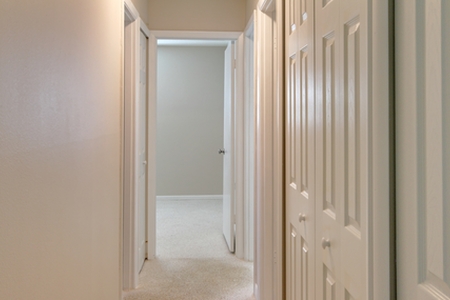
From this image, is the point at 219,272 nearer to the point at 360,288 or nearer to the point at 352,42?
the point at 360,288

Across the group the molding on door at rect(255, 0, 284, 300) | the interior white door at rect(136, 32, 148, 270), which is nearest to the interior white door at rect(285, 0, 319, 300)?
the molding on door at rect(255, 0, 284, 300)

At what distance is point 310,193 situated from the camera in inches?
59.4

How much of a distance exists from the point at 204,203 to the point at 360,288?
16.4 feet

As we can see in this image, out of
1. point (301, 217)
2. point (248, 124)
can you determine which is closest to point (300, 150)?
point (301, 217)

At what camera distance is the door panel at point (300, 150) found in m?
1.50

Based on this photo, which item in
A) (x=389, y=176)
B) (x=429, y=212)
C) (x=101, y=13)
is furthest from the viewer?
(x=101, y=13)

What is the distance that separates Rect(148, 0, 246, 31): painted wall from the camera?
345cm

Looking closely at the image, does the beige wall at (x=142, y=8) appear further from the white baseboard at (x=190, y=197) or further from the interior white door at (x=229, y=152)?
the white baseboard at (x=190, y=197)

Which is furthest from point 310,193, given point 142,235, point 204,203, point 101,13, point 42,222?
point 204,203

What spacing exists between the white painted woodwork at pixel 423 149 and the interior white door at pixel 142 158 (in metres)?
2.53

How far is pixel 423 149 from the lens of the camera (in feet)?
2.47

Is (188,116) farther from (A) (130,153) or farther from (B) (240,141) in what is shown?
(A) (130,153)

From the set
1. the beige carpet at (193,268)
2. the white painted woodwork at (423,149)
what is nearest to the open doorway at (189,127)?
the beige carpet at (193,268)

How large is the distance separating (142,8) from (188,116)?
10.2 ft
